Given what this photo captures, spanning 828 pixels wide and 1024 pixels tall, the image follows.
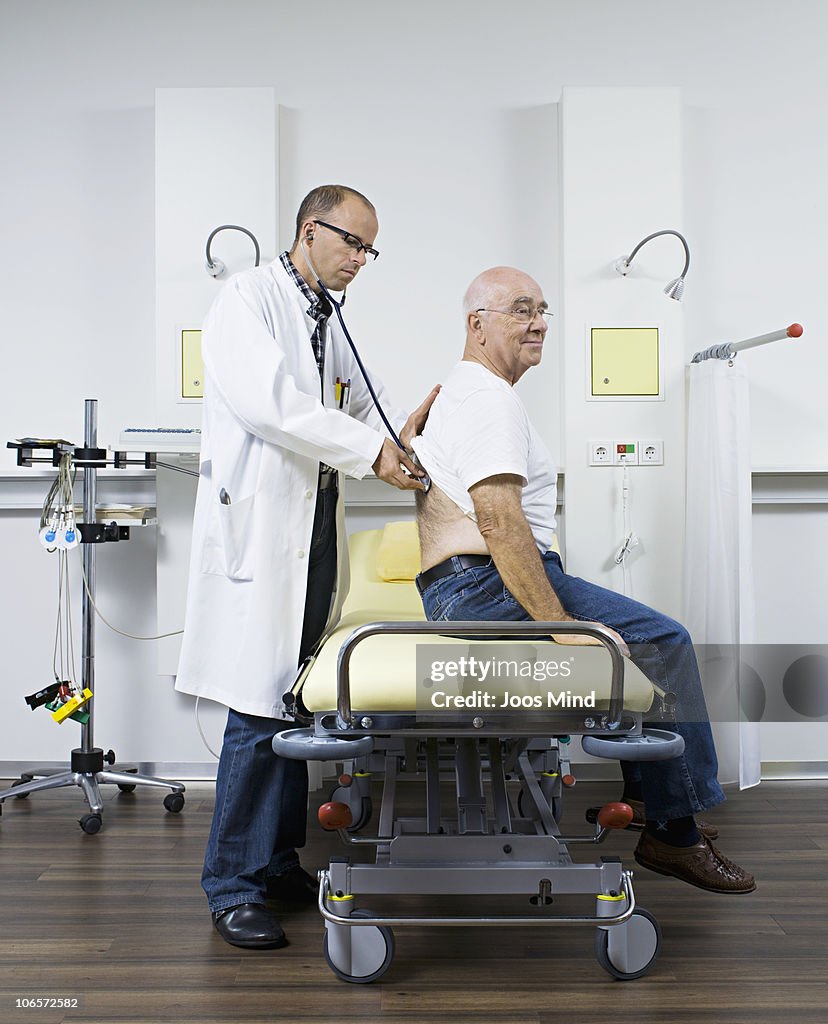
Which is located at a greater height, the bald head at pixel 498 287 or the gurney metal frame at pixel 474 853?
the bald head at pixel 498 287

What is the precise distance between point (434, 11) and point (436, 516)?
2036 mm

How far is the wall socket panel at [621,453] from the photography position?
9.82ft

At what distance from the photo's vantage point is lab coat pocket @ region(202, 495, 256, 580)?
1919 mm

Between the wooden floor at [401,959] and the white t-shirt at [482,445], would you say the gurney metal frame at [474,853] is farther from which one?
the white t-shirt at [482,445]

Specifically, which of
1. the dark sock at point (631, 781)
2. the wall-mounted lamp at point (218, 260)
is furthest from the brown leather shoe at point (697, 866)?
the wall-mounted lamp at point (218, 260)

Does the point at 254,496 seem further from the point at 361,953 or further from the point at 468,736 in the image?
the point at 361,953

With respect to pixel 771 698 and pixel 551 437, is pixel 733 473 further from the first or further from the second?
pixel 771 698

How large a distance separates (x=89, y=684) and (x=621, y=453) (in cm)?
169

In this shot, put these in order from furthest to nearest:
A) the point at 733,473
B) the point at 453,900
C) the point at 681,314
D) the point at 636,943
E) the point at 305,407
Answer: the point at 681,314, the point at 733,473, the point at 453,900, the point at 305,407, the point at 636,943

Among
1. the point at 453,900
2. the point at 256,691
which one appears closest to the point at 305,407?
the point at 256,691

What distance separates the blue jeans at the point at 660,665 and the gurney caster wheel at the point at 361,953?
567 mm

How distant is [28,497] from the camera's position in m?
3.11

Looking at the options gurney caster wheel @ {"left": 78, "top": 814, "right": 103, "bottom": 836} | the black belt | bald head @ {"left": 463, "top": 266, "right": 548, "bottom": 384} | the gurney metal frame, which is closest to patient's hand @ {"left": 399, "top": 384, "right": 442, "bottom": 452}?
bald head @ {"left": 463, "top": 266, "right": 548, "bottom": 384}

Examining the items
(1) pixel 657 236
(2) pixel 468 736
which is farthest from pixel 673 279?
(2) pixel 468 736
